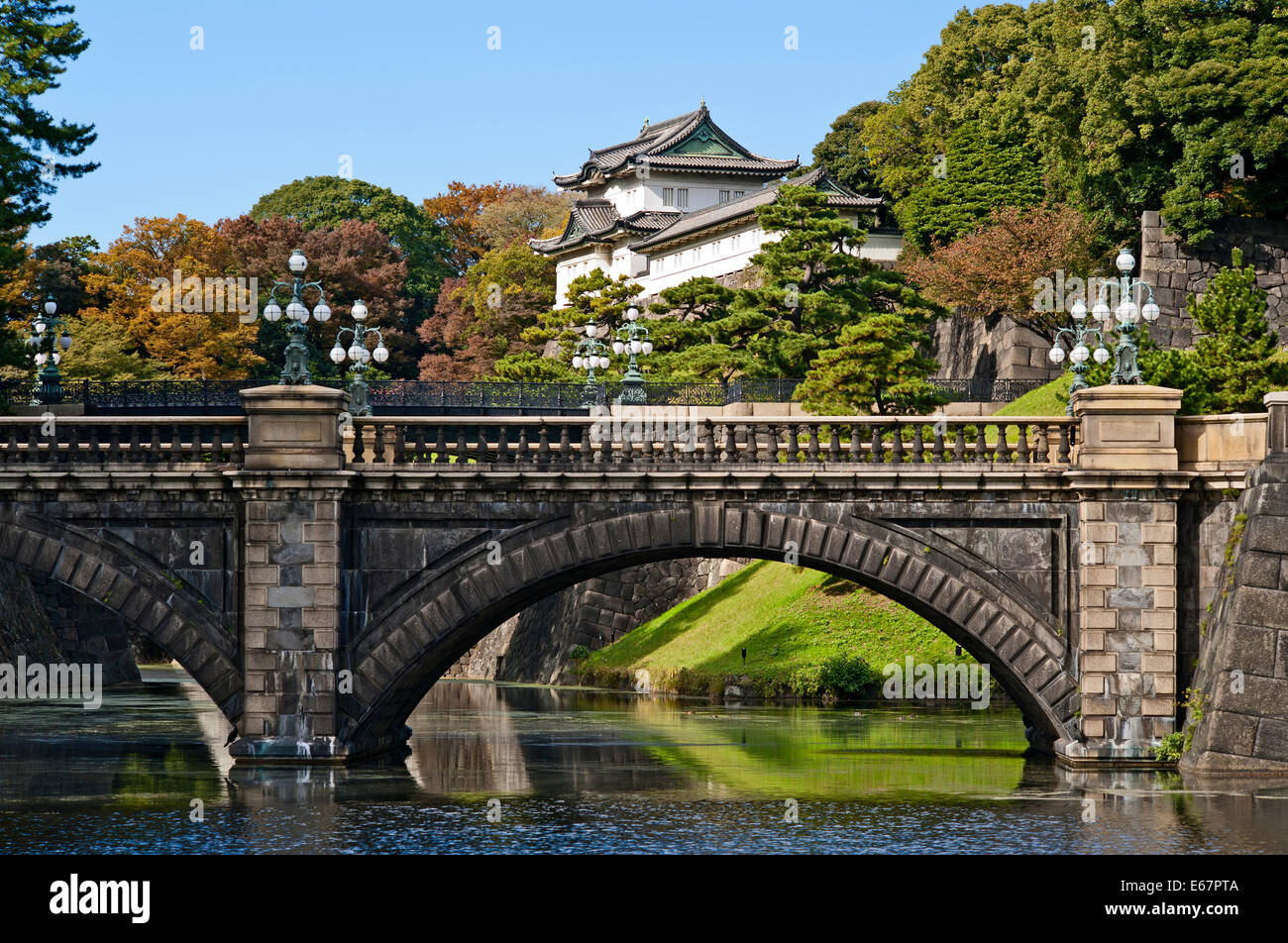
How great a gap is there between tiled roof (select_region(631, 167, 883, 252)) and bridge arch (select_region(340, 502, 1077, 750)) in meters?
48.7

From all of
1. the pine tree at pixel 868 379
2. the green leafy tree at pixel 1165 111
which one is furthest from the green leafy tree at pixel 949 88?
the pine tree at pixel 868 379

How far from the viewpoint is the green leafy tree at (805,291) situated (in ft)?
218

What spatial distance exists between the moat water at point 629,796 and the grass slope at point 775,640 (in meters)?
7.45

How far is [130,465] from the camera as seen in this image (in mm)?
32125

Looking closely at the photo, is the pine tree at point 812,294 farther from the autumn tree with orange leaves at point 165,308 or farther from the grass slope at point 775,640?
the autumn tree with orange leaves at point 165,308

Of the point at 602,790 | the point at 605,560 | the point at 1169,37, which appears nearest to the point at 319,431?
the point at 605,560

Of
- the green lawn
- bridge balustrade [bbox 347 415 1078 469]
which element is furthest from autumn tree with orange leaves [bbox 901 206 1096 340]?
bridge balustrade [bbox 347 415 1078 469]

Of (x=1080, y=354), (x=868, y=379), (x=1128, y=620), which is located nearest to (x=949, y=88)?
(x=868, y=379)

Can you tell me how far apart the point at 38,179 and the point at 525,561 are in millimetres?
20533

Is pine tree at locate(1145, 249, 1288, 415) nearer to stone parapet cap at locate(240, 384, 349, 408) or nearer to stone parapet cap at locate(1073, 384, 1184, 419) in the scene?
stone parapet cap at locate(1073, 384, 1184, 419)

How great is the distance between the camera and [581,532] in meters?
32.1

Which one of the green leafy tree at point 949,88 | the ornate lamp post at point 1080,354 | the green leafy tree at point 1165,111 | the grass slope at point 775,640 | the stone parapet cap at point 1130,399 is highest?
the green leafy tree at point 949,88

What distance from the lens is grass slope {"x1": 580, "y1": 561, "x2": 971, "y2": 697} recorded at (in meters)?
51.8

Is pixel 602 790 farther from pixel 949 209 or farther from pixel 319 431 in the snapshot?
pixel 949 209
